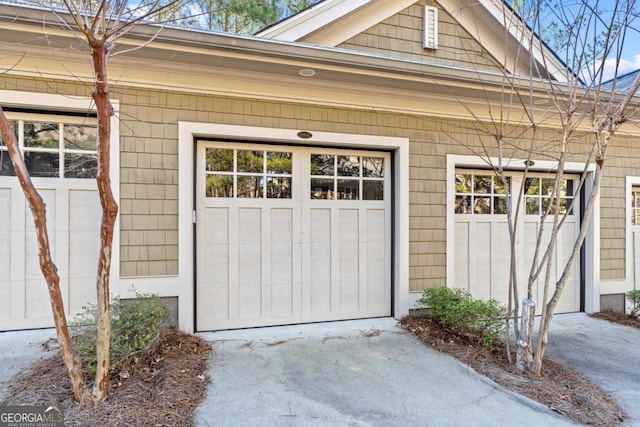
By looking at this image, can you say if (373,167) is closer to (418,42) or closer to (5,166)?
(418,42)

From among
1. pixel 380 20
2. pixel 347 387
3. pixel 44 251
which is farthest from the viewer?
pixel 380 20

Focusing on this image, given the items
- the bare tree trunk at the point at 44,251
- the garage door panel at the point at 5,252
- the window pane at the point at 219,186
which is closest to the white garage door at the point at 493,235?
the window pane at the point at 219,186

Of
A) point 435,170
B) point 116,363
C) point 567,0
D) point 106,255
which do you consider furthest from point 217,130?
point 567,0

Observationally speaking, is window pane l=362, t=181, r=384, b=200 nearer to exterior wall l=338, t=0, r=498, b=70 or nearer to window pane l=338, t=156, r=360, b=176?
window pane l=338, t=156, r=360, b=176

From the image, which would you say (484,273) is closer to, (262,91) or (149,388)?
(262,91)

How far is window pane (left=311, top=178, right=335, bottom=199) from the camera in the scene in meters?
4.24

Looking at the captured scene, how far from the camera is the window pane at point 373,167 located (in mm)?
4449

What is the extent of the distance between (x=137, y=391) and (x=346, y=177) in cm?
294

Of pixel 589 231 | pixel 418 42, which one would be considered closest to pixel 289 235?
pixel 418 42

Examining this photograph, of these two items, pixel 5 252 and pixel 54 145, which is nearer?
pixel 5 252

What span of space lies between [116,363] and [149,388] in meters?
0.32

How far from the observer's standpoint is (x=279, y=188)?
415cm

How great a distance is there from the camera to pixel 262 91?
152 inches

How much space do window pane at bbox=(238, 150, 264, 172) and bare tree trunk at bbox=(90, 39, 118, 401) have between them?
1820 millimetres
